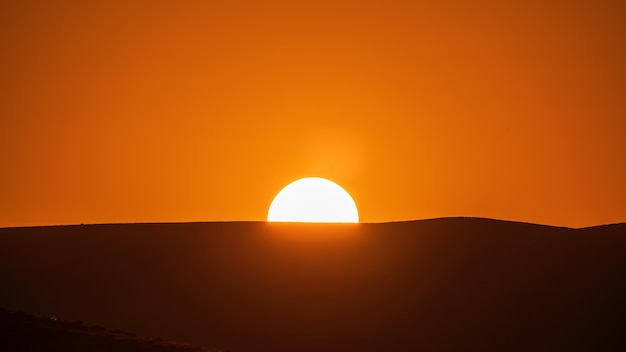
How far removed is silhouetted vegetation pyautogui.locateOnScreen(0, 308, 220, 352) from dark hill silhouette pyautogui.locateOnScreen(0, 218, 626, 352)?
305 inches

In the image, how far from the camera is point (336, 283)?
107 ft

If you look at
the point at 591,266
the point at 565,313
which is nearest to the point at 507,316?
the point at 565,313

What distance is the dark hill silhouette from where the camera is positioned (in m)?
28.5

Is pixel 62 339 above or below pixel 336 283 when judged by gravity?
below

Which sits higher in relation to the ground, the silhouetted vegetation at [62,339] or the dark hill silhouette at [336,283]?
the dark hill silhouette at [336,283]

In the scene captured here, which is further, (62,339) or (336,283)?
(336,283)

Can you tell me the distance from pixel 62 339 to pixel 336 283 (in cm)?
1476

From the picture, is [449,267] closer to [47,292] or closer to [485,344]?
[485,344]

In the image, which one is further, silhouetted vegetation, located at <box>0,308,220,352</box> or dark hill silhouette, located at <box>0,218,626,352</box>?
dark hill silhouette, located at <box>0,218,626,352</box>

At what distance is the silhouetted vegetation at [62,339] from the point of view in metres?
18.3

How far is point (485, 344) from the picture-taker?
91.7 feet

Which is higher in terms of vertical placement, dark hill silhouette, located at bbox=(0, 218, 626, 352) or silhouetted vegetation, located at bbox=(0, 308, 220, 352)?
dark hill silhouette, located at bbox=(0, 218, 626, 352)

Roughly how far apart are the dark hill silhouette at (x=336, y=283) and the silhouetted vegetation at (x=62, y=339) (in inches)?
305

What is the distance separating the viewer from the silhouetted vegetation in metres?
18.3
